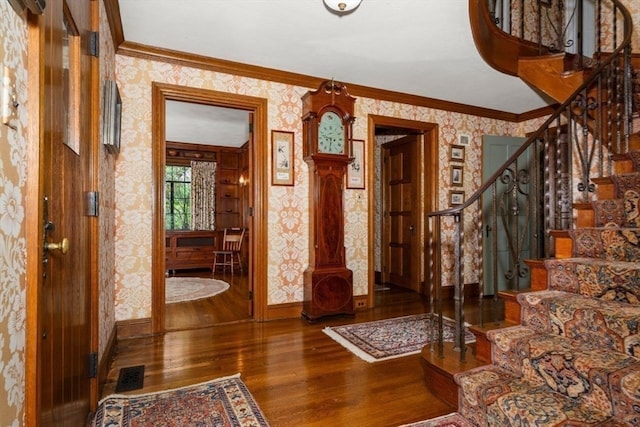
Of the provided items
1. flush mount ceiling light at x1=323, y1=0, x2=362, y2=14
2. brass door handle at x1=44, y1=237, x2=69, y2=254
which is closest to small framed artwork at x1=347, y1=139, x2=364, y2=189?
flush mount ceiling light at x1=323, y1=0, x2=362, y2=14

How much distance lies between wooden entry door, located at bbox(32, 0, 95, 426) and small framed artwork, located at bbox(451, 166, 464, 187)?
4.08 m

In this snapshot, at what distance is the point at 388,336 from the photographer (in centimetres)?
303

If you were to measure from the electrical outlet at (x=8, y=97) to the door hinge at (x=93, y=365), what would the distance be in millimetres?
1492

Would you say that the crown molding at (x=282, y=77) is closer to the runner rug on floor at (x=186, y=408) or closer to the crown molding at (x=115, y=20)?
the crown molding at (x=115, y=20)

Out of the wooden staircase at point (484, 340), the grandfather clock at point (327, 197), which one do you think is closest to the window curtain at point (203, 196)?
the grandfather clock at point (327, 197)

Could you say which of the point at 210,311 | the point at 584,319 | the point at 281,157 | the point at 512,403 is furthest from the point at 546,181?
the point at 210,311

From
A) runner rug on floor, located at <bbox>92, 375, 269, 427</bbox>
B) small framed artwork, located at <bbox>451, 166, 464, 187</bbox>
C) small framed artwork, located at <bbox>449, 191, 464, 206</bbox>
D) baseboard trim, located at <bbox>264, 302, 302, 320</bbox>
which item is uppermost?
small framed artwork, located at <bbox>451, 166, 464, 187</bbox>

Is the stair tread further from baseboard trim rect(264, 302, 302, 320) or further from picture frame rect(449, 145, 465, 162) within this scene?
picture frame rect(449, 145, 465, 162)

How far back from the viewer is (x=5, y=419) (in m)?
0.76

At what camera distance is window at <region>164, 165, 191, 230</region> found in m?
7.16

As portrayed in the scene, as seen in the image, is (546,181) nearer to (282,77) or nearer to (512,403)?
(512,403)

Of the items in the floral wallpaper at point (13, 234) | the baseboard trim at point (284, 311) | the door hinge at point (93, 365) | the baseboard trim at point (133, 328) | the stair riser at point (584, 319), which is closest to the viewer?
the floral wallpaper at point (13, 234)

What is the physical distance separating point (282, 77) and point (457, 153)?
2.56 meters

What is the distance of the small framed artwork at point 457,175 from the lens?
463 centimetres
